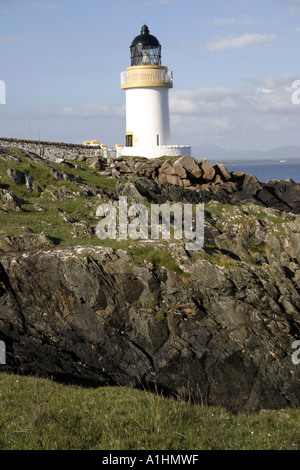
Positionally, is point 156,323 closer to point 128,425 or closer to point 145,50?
point 128,425

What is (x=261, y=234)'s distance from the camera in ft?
95.0

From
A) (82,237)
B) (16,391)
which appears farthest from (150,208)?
(16,391)

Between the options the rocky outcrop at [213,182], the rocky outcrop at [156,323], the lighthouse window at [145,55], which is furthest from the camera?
the lighthouse window at [145,55]

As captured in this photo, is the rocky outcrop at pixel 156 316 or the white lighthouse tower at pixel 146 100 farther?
the white lighthouse tower at pixel 146 100

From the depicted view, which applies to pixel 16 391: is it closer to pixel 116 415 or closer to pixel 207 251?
pixel 116 415

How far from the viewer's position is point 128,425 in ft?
35.5

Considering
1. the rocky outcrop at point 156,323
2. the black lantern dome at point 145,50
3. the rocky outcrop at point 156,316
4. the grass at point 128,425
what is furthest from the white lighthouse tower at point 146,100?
the grass at point 128,425

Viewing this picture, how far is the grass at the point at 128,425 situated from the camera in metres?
9.98

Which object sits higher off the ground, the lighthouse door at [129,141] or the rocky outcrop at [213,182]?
the lighthouse door at [129,141]

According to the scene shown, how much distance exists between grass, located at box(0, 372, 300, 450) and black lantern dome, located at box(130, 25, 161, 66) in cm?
5146

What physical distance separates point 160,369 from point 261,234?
12.5 m

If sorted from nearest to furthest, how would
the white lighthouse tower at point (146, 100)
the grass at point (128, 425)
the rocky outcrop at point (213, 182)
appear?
A: the grass at point (128, 425)
the rocky outcrop at point (213, 182)
the white lighthouse tower at point (146, 100)

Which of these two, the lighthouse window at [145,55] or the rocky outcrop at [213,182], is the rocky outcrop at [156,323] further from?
the lighthouse window at [145,55]
